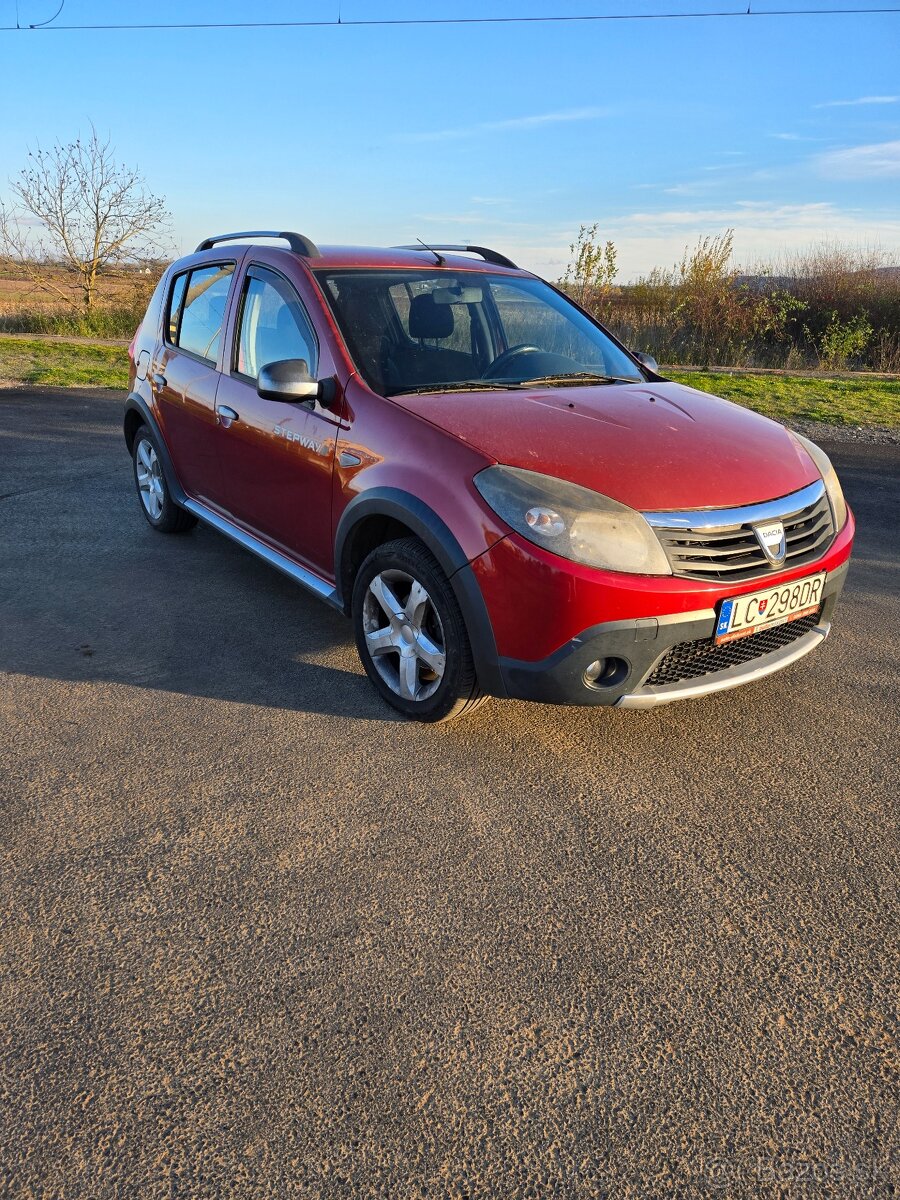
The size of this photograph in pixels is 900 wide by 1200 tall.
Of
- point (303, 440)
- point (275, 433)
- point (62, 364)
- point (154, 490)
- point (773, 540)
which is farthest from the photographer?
point (62, 364)

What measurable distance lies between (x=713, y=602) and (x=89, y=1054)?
222 cm

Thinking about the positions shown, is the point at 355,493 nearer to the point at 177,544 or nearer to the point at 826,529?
the point at 826,529

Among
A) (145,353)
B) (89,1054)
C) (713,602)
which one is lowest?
(89,1054)

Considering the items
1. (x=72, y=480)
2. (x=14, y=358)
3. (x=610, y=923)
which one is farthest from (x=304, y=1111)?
(x=14, y=358)

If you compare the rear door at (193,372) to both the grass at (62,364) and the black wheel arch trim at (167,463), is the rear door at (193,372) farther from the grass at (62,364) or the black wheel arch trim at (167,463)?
the grass at (62,364)

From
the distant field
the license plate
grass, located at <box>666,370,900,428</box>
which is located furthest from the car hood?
the distant field

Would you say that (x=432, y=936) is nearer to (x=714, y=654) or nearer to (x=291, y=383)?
(x=714, y=654)

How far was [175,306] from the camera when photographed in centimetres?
537

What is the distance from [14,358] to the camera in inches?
607

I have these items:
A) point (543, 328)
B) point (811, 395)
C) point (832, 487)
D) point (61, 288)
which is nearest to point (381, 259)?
point (543, 328)

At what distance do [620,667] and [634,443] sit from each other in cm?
87

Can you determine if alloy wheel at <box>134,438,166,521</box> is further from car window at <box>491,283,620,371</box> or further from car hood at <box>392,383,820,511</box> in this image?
car hood at <box>392,383,820,511</box>

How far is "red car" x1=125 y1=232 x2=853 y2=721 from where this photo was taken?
9.53 feet

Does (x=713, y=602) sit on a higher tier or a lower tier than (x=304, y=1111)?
higher
